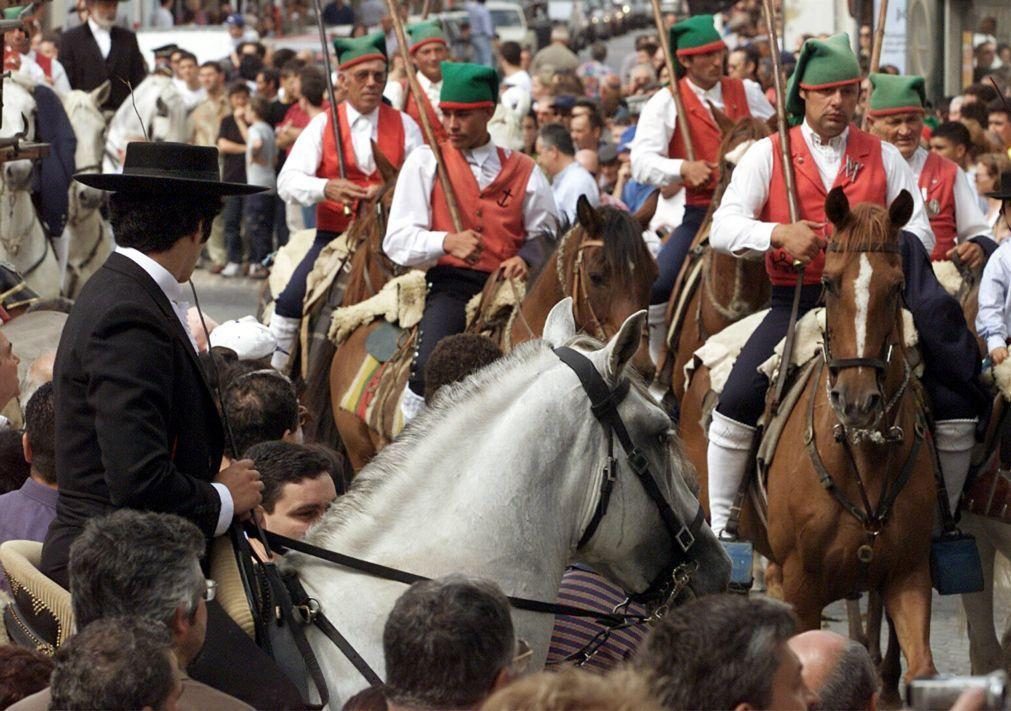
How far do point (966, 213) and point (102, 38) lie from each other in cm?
1127

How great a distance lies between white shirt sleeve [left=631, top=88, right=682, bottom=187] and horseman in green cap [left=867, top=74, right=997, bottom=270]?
1.74 meters

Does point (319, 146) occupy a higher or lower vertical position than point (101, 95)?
higher

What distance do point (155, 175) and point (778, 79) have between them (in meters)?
5.12

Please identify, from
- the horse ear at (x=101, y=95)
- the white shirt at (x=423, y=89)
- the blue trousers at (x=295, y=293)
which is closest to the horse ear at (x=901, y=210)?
the blue trousers at (x=295, y=293)

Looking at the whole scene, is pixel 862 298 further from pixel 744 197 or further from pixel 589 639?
pixel 589 639

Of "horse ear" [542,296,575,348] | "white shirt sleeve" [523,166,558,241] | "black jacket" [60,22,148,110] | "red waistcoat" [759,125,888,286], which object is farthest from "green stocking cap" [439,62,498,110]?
"black jacket" [60,22,148,110]

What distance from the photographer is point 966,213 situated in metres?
10.2

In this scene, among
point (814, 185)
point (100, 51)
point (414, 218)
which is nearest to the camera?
point (814, 185)


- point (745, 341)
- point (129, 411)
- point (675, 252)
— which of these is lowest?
point (675, 252)

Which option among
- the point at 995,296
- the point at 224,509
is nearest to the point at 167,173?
the point at 224,509

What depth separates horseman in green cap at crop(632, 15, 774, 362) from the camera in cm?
1170

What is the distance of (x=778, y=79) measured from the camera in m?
9.47

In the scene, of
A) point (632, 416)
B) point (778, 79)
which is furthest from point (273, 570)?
point (778, 79)

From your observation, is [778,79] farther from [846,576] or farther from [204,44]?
[204,44]
